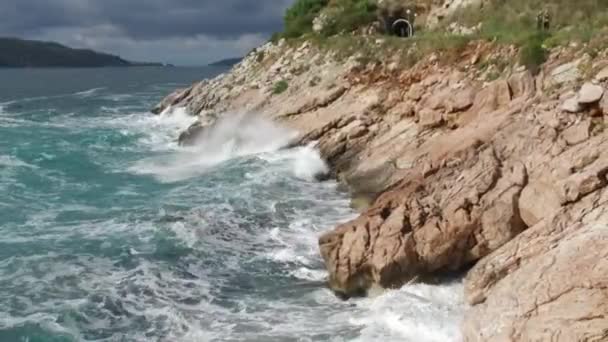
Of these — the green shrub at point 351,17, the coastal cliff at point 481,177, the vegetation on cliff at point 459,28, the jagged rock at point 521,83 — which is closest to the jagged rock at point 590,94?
the coastal cliff at point 481,177

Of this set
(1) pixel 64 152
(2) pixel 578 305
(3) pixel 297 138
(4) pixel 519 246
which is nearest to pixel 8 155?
(1) pixel 64 152

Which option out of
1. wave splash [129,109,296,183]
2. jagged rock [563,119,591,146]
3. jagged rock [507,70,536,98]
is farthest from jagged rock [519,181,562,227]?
wave splash [129,109,296,183]

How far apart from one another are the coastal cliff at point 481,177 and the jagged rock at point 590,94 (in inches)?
1.0

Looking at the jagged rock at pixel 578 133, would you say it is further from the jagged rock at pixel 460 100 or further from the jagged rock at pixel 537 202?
the jagged rock at pixel 460 100

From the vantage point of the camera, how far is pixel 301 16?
4662 cm

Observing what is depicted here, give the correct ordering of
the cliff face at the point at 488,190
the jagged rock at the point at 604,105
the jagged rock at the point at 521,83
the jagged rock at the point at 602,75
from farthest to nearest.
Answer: the jagged rock at the point at 521,83
the jagged rock at the point at 602,75
the jagged rock at the point at 604,105
the cliff face at the point at 488,190

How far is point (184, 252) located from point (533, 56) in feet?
43.3

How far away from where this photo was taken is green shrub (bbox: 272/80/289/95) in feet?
122

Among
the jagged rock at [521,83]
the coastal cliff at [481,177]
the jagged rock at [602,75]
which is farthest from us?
the jagged rock at [521,83]

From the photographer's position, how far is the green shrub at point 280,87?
122 feet

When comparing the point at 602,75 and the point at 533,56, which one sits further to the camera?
the point at 533,56

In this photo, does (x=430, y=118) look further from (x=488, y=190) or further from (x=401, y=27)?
(x=401, y=27)

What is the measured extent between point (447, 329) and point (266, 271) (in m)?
6.13

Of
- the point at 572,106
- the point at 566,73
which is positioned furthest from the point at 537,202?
the point at 566,73
